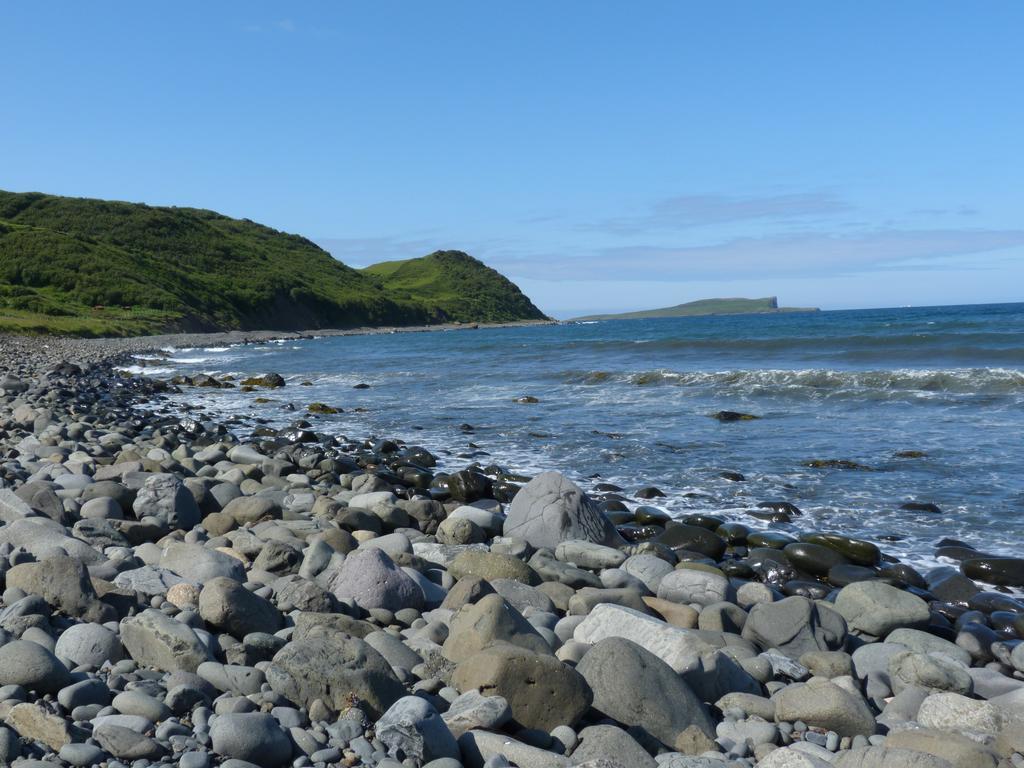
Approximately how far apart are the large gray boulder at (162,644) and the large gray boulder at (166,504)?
372 cm

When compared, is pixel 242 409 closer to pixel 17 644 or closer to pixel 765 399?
pixel 765 399

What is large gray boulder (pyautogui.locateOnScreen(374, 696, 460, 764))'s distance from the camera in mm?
3611

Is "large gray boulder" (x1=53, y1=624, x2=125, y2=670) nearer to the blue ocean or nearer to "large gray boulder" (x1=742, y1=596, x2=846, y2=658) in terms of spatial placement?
"large gray boulder" (x1=742, y1=596, x2=846, y2=658)

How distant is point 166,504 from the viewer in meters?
8.12

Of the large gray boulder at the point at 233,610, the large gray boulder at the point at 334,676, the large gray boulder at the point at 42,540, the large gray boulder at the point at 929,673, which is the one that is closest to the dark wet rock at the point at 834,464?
the large gray boulder at the point at 929,673

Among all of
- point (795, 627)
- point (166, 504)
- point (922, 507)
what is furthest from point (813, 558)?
point (166, 504)

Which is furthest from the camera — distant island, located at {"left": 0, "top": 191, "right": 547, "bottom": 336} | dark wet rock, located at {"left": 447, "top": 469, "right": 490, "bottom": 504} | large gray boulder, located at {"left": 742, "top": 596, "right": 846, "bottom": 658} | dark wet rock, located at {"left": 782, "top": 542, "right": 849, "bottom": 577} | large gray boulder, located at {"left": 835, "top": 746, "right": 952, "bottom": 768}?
distant island, located at {"left": 0, "top": 191, "right": 547, "bottom": 336}

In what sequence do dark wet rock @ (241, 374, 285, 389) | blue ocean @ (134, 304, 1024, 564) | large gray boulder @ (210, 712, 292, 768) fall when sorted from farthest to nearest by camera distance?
dark wet rock @ (241, 374, 285, 389)
blue ocean @ (134, 304, 1024, 564)
large gray boulder @ (210, 712, 292, 768)

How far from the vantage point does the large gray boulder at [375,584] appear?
5891 mm

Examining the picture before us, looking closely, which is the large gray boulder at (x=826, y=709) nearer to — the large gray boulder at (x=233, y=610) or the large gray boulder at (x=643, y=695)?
the large gray boulder at (x=643, y=695)

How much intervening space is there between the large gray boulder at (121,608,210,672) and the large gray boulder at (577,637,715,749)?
203 cm

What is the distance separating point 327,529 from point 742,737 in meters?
4.52

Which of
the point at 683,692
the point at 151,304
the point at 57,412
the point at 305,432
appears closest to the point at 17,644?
the point at 683,692

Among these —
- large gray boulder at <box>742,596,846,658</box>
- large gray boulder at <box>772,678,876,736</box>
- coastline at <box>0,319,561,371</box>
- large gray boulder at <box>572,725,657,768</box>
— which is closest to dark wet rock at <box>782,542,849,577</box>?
large gray boulder at <box>742,596,846,658</box>
